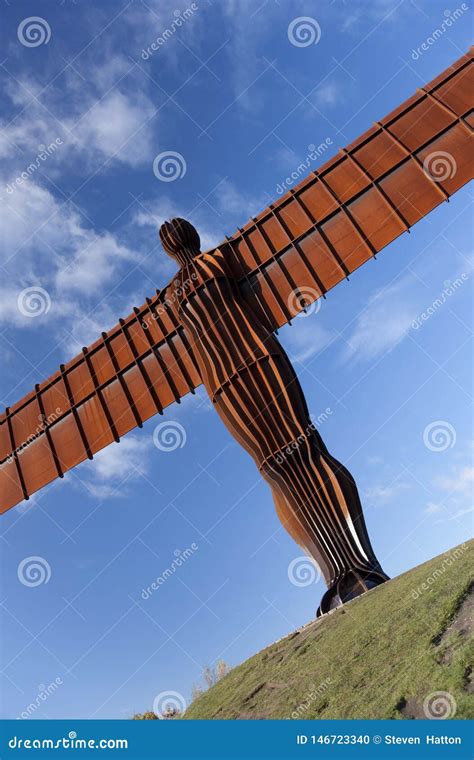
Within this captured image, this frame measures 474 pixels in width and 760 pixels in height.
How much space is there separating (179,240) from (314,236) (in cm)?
382

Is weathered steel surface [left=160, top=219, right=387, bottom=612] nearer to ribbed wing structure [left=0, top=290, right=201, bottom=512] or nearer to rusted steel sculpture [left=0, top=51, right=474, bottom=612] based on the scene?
rusted steel sculpture [left=0, top=51, right=474, bottom=612]

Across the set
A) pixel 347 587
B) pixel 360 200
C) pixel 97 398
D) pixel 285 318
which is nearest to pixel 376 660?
pixel 347 587

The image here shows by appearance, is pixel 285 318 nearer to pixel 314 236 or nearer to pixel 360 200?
pixel 314 236

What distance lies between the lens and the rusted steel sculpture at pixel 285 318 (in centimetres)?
1478

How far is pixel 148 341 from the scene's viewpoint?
63.8 feet

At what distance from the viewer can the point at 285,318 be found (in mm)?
17438

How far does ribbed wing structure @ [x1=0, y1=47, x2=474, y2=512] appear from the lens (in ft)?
55.6

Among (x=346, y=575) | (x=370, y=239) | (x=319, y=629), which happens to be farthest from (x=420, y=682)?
(x=370, y=239)

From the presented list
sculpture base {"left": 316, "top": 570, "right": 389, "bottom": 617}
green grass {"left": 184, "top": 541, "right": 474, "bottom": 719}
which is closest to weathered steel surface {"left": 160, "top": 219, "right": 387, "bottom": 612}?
sculpture base {"left": 316, "top": 570, "right": 389, "bottom": 617}

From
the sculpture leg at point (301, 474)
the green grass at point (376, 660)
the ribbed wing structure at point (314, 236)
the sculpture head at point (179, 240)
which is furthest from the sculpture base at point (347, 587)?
the sculpture head at point (179, 240)

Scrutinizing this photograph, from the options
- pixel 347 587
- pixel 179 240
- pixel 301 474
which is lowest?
pixel 347 587

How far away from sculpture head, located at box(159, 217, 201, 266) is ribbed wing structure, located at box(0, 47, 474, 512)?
0.87 metres

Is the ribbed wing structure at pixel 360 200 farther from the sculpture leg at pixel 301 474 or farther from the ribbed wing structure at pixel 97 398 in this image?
the ribbed wing structure at pixel 97 398

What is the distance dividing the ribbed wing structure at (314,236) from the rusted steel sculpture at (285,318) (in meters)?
0.03
